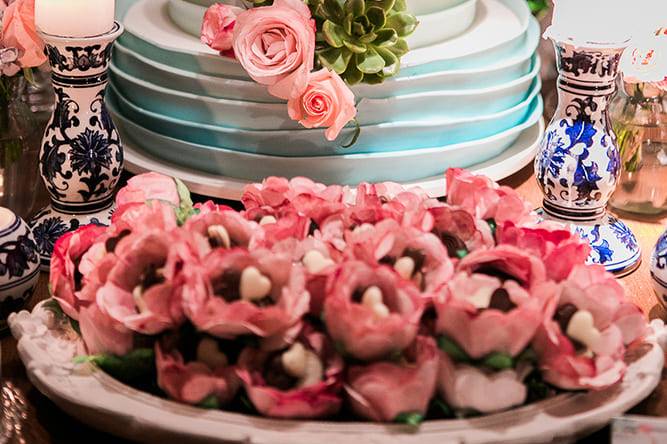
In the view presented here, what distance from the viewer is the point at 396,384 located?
0.56m

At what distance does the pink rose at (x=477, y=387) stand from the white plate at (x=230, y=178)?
347mm

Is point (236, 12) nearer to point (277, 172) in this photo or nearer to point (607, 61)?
point (277, 172)

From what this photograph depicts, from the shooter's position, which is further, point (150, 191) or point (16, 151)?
point (16, 151)

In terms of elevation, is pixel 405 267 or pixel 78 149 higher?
pixel 405 267

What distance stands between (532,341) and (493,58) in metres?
0.45

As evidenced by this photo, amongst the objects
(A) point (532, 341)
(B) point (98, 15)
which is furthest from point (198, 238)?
(B) point (98, 15)

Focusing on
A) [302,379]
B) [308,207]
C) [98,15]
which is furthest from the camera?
[98,15]

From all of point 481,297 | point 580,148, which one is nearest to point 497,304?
point 481,297

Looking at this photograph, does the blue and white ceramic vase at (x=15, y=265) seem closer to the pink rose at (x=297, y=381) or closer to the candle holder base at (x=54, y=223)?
the candle holder base at (x=54, y=223)

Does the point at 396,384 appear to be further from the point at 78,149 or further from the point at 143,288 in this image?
the point at 78,149

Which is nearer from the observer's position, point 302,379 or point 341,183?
point 302,379

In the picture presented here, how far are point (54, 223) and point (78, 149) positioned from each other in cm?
7

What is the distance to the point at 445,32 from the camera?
3.19ft

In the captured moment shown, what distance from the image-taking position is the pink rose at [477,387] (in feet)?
1.86
